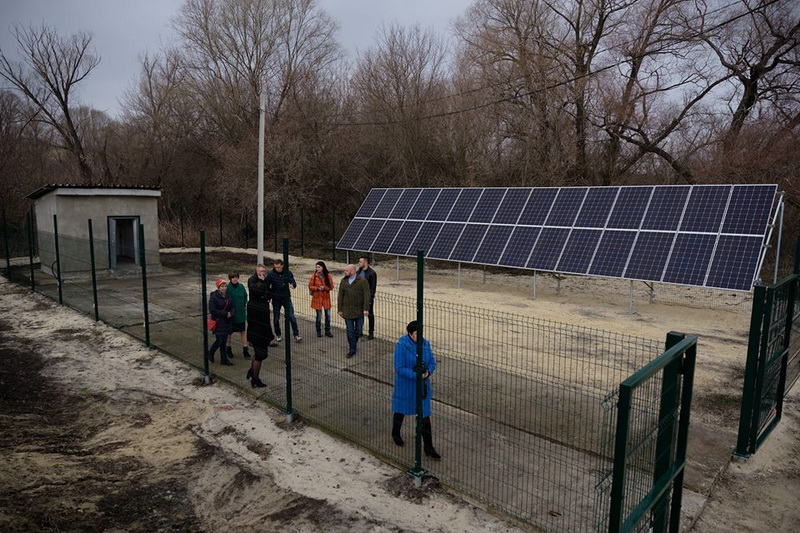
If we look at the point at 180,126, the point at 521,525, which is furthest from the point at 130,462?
the point at 180,126

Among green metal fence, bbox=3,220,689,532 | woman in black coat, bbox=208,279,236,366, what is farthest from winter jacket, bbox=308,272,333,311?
woman in black coat, bbox=208,279,236,366

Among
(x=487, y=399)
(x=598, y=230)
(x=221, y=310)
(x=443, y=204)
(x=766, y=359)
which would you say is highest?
(x=443, y=204)

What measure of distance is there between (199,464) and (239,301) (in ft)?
10.9

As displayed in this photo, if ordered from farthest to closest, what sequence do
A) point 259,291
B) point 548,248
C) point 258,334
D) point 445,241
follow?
1. point 445,241
2. point 548,248
3. point 259,291
4. point 258,334

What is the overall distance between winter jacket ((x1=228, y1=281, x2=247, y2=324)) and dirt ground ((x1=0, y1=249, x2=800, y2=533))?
112 centimetres

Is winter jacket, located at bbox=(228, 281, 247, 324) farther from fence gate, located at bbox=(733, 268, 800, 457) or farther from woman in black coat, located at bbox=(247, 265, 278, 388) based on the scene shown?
fence gate, located at bbox=(733, 268, 800, 457)

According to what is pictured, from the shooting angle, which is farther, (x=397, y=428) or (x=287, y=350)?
(x=287, y=350)

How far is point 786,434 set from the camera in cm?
632

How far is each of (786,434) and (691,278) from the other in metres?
5.55

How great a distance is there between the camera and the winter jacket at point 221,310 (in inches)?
318

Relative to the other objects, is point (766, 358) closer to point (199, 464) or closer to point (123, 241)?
point (199, 464)

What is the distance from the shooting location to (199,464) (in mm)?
5535

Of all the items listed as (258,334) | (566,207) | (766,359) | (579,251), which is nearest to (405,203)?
(566,207)

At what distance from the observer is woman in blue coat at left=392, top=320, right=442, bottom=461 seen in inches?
212
